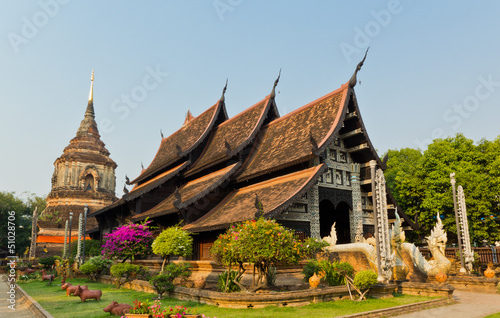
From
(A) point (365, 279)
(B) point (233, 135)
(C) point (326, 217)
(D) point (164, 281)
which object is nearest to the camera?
(A) point (365, 279)

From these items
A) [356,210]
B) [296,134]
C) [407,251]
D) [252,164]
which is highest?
[296,134]

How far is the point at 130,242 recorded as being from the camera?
17328 mm

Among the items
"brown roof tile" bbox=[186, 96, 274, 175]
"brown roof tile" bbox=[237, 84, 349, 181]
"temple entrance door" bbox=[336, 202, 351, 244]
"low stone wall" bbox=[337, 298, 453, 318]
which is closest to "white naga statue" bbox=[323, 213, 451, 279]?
"low stone wall" bbox=[337, 298, 453, 318]

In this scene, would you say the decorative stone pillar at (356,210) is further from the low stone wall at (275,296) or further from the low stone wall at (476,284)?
the low stone wall at (275,296)

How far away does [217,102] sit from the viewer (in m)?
25.0

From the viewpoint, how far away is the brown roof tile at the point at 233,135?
19609mm

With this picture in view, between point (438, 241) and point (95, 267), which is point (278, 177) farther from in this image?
point (95, 267)

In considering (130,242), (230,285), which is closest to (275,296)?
(230,285)

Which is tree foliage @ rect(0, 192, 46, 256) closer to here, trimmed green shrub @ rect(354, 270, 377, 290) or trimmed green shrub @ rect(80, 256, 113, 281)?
trimmed green shrub @ rect(80, 256, 113, 281)

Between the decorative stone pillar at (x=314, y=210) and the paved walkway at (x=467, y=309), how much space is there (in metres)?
5.26

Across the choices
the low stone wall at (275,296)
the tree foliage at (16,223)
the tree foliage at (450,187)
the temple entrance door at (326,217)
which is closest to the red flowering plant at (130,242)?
the low stone wall at (275,296)

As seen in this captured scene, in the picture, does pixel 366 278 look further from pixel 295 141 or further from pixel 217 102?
pixel 217 102

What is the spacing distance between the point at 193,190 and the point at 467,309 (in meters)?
12.8

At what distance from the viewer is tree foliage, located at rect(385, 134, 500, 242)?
24.7 metres
